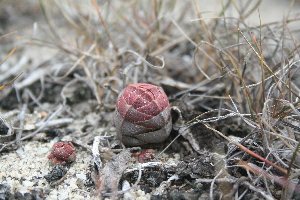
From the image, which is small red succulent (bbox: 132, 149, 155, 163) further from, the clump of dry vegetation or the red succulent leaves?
the red succulent leaves

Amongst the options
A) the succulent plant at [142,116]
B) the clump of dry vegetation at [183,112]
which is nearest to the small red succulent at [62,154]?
the clump of dry vegetation at [183,112]

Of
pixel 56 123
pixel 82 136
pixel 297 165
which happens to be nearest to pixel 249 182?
pixel 297 165

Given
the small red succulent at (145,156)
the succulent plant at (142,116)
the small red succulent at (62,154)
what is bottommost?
the small red succulent at (145,156)

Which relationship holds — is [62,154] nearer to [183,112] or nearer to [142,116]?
[142,116]

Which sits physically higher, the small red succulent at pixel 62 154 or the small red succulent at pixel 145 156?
the small red succulent at pixel 62 154

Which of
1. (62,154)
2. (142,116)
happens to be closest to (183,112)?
(142,116)

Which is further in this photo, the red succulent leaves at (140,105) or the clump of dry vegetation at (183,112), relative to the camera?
the red succulent leaves at (140,105)

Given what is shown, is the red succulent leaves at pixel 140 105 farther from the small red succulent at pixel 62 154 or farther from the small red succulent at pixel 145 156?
the small red succulent at pixel 62 154
